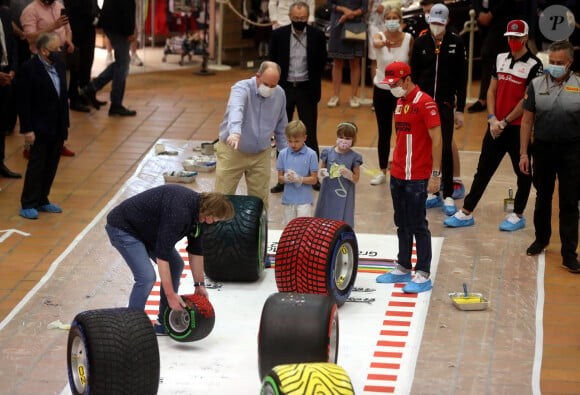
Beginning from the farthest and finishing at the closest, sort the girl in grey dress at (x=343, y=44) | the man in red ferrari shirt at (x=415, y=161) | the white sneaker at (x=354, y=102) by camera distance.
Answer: the white sneaker at (x=354, y=102)
the girl in grey dress at (x=343, y=44)
the man in red ferrari shirt at (x=415, y=161)

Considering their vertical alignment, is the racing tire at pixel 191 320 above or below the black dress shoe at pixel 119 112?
below

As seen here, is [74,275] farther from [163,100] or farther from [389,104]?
[163,100]

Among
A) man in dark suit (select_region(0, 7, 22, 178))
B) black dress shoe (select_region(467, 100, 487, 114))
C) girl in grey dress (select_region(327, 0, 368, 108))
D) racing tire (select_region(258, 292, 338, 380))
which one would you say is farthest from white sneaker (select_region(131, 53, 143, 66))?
racing tire (select_region(258, 292, 338, 380))

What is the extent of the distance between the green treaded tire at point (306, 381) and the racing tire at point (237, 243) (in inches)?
107

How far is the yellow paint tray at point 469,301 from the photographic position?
8672mm

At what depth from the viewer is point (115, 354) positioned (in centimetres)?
679

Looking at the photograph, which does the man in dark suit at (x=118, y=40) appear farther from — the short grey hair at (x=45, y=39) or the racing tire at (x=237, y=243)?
the racing tire at (x=237, y=243)

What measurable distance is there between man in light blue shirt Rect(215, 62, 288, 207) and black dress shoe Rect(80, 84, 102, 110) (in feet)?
18.1

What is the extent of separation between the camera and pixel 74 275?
9406 millimetres

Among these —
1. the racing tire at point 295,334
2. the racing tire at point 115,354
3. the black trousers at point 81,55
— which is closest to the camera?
the racing tire at point 115,354

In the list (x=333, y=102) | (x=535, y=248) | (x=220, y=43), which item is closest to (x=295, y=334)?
(x=535, y=248)

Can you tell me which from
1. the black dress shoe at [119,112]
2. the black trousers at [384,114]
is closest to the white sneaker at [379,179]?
the black trousers at [384,114]

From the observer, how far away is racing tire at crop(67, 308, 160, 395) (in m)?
6.78

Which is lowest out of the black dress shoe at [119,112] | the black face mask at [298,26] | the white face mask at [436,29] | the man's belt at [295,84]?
the black dress shoe at [119,112]
